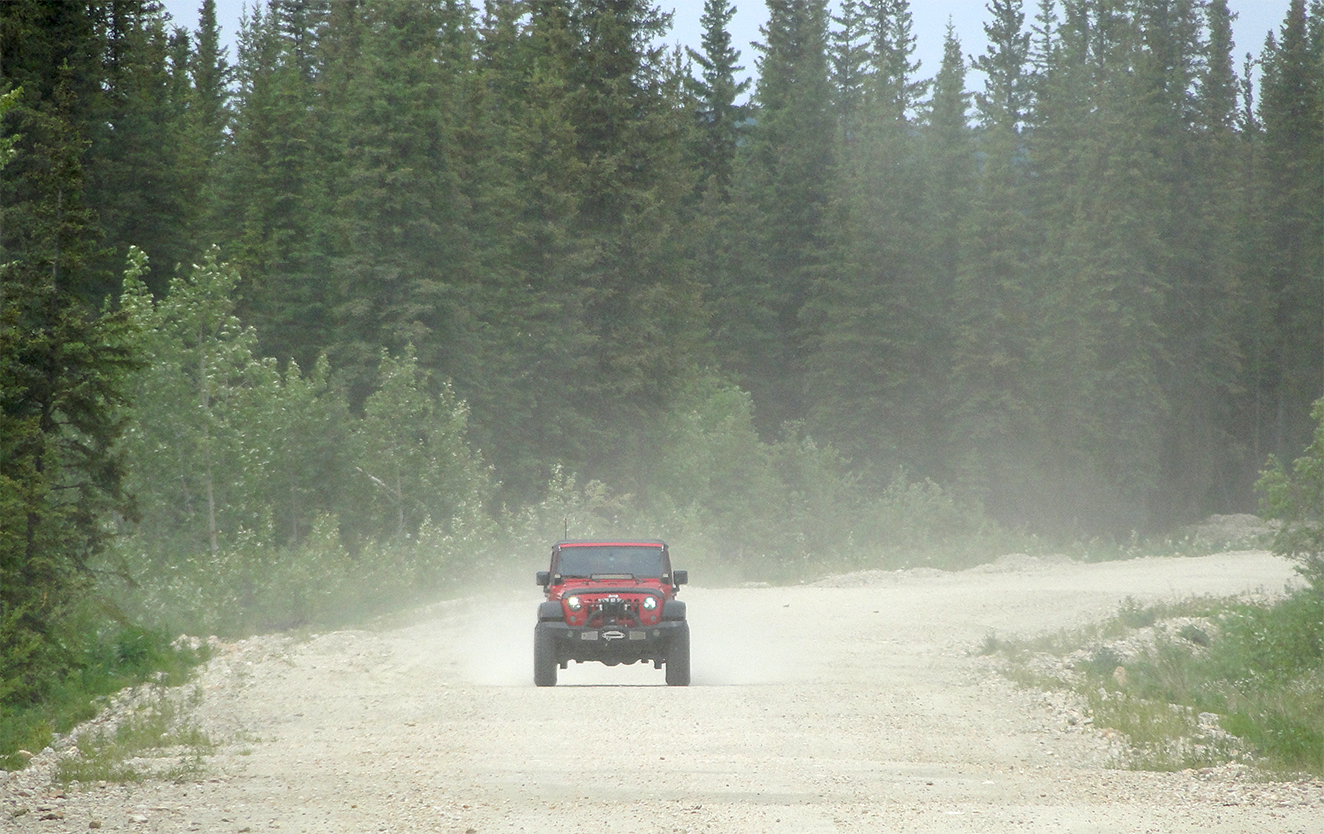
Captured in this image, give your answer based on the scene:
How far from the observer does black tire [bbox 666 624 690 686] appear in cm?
1492

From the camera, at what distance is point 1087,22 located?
70312 millimetres

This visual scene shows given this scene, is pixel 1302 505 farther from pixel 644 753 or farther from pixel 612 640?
pixel 644 753

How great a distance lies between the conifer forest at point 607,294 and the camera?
915 inches

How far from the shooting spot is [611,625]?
14586 millimetres

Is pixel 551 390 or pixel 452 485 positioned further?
pixel 551 390

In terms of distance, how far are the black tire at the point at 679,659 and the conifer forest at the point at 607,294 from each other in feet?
21.4

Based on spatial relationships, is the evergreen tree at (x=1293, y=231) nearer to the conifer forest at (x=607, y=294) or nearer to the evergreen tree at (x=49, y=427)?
the conifer forest at (x=607, y=294)

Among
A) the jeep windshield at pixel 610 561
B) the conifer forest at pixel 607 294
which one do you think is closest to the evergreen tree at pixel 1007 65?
the conifer forest at pixel 607 294

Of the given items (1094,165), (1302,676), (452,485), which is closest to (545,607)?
(1302,676)

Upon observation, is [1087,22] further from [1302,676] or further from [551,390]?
[1302,676]

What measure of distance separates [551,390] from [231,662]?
80.0 feet

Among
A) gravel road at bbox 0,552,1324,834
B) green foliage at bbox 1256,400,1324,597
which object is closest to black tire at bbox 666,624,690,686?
gravel road at bbox 0,552,1324,834

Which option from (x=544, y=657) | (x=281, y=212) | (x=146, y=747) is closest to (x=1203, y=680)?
(x=544, y=657)

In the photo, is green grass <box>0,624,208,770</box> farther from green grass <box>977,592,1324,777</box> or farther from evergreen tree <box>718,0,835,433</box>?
evergreen tree <box>718,0,835,433</box>
